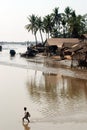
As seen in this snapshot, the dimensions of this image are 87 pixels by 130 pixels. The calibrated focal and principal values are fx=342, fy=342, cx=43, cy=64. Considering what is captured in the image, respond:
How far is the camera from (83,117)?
2273cm

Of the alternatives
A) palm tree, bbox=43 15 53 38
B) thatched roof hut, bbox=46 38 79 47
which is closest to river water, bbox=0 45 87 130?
thatched roof hut, bbox=46 38 79 47

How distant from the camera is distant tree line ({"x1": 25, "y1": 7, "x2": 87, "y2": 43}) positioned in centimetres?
8481

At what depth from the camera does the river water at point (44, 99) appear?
2259 centimetres

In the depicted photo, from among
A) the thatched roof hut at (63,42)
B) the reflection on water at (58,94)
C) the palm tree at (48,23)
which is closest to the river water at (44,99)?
the reflection on water at (58,94)

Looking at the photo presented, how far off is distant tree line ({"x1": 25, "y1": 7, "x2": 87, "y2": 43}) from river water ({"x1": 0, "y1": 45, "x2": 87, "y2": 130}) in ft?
139

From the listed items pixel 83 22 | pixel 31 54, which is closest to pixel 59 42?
pixel 31 54

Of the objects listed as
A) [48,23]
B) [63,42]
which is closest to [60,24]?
[48,23]

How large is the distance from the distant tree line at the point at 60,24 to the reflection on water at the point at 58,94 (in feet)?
140

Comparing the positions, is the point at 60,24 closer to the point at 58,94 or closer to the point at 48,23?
the point at 48,23

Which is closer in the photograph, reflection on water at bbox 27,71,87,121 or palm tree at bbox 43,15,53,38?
reflection on water at bbox 27,71,87,121

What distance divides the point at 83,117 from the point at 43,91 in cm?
1032

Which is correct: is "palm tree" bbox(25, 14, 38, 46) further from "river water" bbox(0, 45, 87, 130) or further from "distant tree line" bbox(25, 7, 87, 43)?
"river water" bbox(0, 45, 87, 130)

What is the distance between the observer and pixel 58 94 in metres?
30.9

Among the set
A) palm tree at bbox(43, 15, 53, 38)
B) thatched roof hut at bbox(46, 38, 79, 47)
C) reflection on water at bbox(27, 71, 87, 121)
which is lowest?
reflection on water at bbox(27, 71, 87, 121)
